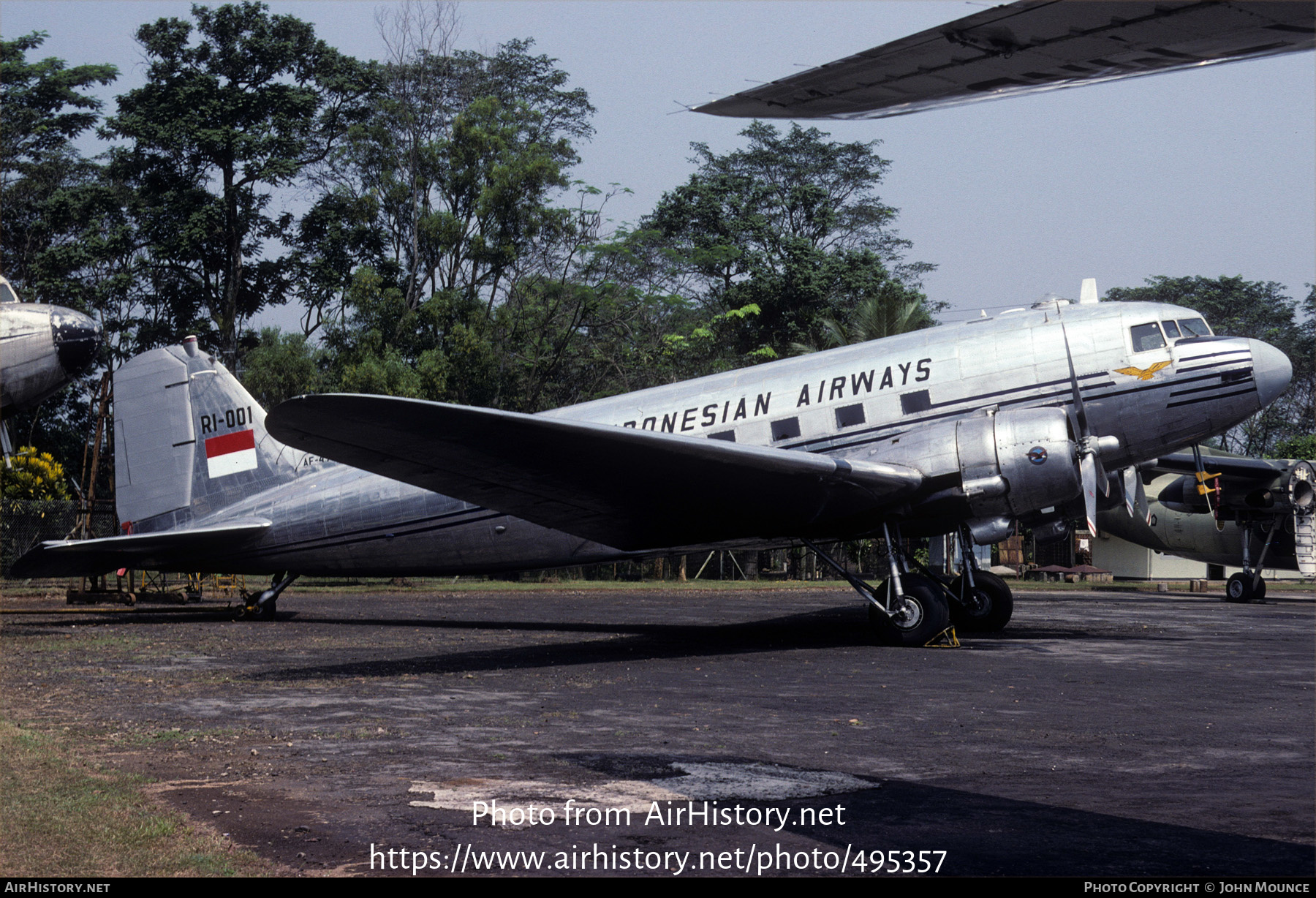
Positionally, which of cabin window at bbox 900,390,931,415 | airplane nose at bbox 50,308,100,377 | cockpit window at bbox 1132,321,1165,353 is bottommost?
cabin window at bbox 900,390,931,415

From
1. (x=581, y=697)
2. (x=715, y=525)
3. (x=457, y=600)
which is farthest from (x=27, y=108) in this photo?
(x=581, y=697)

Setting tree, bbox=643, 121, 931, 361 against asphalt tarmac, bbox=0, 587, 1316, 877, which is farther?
tree, bbox=643, 121, 931, 361

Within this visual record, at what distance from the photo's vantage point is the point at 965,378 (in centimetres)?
1509

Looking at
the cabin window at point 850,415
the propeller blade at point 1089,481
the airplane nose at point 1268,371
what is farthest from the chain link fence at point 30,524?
the airplane nose at point 1268,371

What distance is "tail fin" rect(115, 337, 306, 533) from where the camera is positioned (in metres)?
19.2

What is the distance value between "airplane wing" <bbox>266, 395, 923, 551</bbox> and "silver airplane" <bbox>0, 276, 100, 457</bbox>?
486cm

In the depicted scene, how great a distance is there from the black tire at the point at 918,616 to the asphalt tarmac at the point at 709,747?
1.12ft

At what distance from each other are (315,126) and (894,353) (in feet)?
136

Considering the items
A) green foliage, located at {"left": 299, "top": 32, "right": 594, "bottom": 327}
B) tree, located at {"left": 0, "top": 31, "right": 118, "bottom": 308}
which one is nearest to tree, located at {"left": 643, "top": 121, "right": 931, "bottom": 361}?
green foliage, located at {"left": 299, "top": 32, "right": 594, "bottom": 327}

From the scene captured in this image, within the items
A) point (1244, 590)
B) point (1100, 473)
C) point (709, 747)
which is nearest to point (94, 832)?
point (709, 747)

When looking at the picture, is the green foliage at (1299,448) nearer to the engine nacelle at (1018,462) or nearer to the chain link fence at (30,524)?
the engine nacelle at (1018,462)

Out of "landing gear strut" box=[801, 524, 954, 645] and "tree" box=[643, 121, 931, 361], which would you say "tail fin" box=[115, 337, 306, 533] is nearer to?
"landing gear strut" box=[801, 524, 954, 645]

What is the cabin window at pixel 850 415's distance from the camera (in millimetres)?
15469

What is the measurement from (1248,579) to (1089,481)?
1829 centimetres
